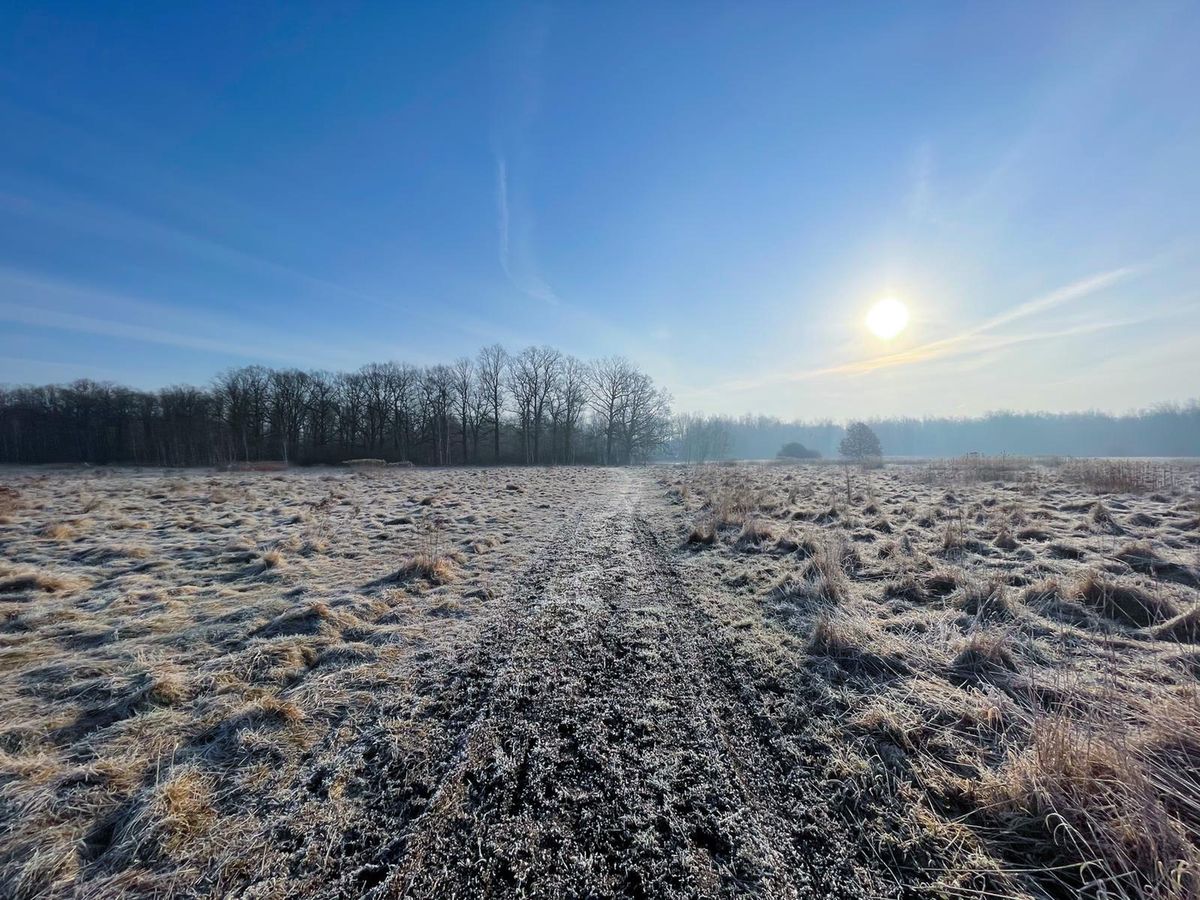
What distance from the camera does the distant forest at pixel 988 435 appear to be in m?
90.6

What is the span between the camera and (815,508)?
12.2 m

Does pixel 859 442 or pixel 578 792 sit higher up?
pixel 859 442

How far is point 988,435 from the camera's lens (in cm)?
11819

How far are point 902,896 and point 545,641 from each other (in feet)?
11.3

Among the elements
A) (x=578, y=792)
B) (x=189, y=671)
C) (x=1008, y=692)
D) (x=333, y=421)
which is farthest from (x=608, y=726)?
(x=333, y=421)

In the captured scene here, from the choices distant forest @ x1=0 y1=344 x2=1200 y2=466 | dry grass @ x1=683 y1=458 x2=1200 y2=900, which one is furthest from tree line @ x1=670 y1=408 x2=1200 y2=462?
dry grass @ x1=683 y1=458 x2=1200 y2=900

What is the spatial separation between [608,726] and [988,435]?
158m

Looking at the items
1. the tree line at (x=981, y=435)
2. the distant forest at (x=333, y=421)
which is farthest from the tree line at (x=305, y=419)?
the tree line at (x=981, y=435)

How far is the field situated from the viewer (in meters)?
Result: 2.22

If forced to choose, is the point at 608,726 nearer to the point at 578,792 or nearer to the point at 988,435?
the point at 578,792

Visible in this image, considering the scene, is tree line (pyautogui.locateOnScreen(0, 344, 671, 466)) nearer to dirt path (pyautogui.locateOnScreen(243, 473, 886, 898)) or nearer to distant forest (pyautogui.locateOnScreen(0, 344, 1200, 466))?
distant forest (pyautogui.locateOnScreen(0, 344, 1200, 466))

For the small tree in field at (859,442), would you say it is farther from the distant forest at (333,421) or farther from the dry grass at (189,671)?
the dry grass at (189,671)

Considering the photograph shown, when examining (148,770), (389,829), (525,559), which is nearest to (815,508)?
(525,559)

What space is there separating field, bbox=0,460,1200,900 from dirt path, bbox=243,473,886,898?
18mm
